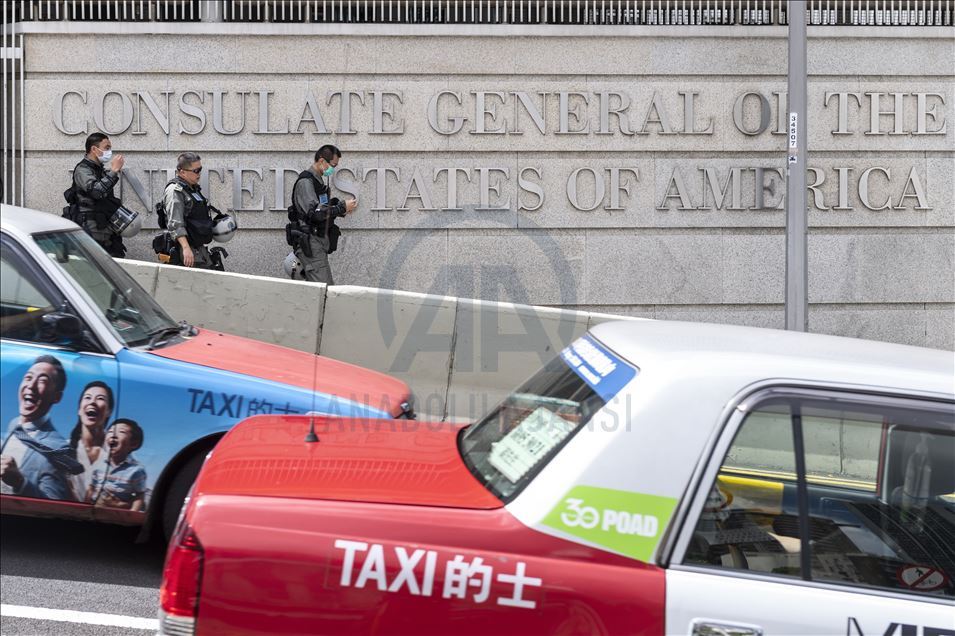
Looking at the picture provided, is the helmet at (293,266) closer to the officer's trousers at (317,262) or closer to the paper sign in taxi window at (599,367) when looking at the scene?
the officer's trousers at (317,262)

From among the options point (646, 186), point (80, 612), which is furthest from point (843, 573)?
point (646, 186)

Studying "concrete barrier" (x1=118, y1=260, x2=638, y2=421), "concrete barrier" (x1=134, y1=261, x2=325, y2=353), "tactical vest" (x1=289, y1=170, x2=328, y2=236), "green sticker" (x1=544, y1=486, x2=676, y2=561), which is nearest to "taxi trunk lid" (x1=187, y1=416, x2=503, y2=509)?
"green sticker" (x1=544, y1=486, x2=676, y2=561)

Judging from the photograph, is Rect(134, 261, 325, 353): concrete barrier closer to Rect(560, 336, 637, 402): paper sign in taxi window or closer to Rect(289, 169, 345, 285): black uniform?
Rect(289, 169, 345, 285): black uniform

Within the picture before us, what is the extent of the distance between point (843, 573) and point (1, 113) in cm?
1150

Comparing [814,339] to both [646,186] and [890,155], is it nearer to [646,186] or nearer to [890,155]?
[646,186]

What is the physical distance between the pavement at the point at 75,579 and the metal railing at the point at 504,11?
784 cm

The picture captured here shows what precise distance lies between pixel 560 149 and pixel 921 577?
9.35 metres

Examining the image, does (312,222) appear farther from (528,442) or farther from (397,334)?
(528,442)

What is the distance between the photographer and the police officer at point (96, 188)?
33.4 feet

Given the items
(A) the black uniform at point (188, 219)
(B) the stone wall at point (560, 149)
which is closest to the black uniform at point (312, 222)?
(A) the black uniform at point (188, 219)

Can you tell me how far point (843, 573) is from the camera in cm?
308

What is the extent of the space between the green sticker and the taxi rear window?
7.1 inches

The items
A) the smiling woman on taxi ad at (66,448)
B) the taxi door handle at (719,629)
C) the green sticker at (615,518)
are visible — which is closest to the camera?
the taxi door handle at (719,629)

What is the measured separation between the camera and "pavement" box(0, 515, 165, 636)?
4488 mm
